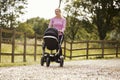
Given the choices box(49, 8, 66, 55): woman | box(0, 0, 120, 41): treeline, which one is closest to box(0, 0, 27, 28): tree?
box(0, 0, 120, 41): treeline

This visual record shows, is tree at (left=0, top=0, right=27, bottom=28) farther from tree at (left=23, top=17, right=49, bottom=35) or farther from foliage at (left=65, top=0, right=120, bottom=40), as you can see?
tree at (left=23, top=17, right=49, bottom=35)

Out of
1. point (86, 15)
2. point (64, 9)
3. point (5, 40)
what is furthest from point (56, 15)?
point (64, 9)

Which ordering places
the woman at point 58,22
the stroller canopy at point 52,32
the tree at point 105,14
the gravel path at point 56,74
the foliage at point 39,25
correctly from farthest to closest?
the foliage at point 39,25, the tree at point 105,14, the woman at point 58,22, the stroller canopy at point 52,32, the gravel path at point 56,74

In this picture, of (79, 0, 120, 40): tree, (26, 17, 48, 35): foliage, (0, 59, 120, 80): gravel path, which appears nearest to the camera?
(0, 59, 120, 80): gravel path

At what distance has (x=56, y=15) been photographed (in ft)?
43.4

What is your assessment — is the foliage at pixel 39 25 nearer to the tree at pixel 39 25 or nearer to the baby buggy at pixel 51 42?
the tree at pixel 39 25

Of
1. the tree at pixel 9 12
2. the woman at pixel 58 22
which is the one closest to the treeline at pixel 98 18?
the tree at pixel 9 12

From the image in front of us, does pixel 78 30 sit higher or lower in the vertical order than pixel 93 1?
lower

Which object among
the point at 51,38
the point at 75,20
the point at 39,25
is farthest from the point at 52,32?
the point at 39,25

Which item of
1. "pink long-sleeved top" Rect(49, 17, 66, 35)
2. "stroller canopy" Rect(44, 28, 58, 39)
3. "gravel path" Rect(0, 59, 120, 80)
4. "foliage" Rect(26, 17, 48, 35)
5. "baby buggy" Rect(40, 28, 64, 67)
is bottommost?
"foliage" Rect(26, 17, 48, 35)

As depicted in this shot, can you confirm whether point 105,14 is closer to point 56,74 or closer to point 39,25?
point 56,74

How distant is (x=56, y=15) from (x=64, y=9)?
56325 millimetres

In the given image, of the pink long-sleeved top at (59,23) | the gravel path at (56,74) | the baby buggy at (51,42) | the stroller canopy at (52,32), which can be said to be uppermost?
the pink long-sleeved top at (59,23)

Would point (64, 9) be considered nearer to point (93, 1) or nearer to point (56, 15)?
point (93, 1)
